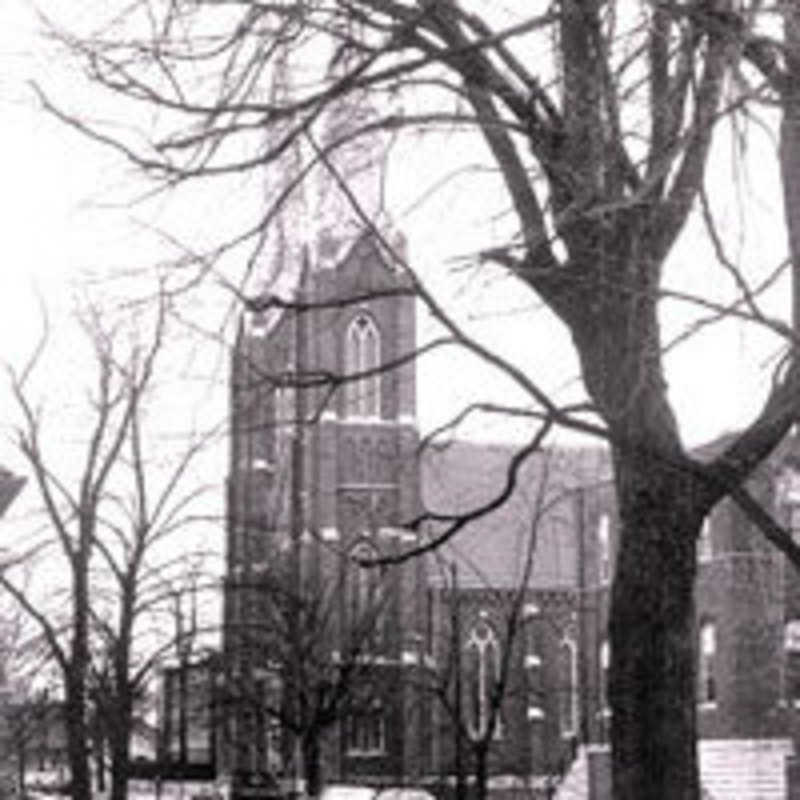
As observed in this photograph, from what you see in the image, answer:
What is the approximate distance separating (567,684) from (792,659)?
1808cm

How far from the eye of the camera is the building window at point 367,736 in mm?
55250

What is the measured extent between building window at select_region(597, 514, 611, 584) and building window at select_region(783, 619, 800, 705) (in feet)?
39.4

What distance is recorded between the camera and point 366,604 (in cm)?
4956

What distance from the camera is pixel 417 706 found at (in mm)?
53375

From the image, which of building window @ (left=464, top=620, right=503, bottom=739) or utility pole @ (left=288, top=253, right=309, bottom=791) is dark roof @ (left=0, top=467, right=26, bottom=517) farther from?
building window @ (left=464, top=620, right=503, bottom=739)

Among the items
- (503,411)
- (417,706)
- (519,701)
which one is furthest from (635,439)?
(519,701)

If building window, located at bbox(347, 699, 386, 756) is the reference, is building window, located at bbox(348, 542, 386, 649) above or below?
above

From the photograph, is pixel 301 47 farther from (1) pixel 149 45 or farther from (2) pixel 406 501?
(2) pixel 406 501

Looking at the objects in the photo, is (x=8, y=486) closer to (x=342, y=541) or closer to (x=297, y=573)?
(x=297, y=573)

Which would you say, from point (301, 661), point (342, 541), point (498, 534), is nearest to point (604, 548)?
point (498, 534)

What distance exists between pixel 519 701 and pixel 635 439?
170 feet

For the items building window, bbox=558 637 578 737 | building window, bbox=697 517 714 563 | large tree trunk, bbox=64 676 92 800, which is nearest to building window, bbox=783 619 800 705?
building window, bbox=697 517 714 563

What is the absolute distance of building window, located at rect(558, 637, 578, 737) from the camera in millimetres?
60247

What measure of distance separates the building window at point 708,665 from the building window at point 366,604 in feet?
27.2
